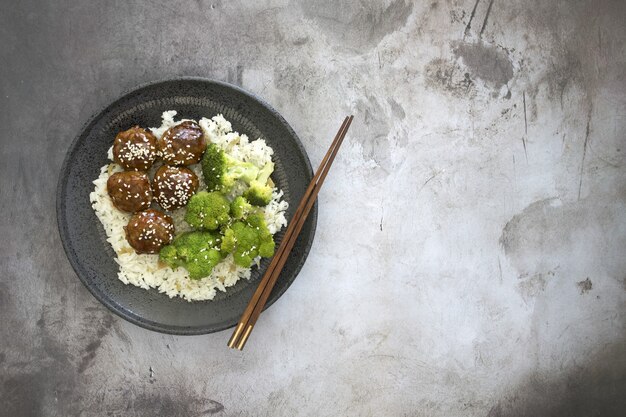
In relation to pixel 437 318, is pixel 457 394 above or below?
below

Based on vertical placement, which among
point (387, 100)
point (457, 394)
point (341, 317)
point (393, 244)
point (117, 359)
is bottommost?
point (117, 359)

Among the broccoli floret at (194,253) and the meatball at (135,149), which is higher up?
the meatball at (135,149)

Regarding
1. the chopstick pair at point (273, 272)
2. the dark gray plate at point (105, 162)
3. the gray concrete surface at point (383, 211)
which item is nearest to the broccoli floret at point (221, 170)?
the dark gray plate at point (105, 162)

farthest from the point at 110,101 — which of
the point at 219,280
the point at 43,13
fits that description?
the point at 219,280

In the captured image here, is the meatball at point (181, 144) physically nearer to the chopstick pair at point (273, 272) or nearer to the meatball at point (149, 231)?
the meatball at point (149, 231)

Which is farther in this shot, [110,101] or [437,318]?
[437,318]

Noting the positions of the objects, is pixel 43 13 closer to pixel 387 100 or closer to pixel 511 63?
pixel 387 100

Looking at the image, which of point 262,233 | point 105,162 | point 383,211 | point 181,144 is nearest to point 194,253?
point 262,233
